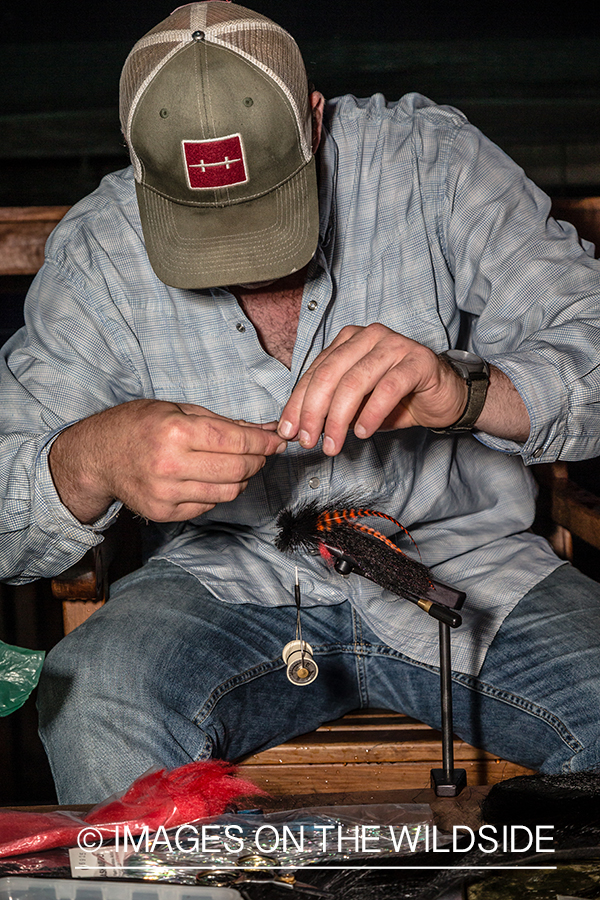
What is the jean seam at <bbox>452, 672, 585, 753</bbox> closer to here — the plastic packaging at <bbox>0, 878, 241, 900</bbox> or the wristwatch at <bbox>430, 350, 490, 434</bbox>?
the wristwatch at <bbox>430, 350, 490, 434</bbox>

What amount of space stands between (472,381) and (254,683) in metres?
0.56

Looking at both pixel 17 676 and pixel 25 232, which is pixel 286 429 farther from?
pixel 25 232

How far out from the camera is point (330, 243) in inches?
55.6

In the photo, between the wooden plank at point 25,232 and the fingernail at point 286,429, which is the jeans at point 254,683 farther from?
the wooden plank at point 25,232

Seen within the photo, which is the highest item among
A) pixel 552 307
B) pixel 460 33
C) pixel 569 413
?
pixel 460 33

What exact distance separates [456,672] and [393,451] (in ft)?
1.24

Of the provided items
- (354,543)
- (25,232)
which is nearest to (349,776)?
(354,543)

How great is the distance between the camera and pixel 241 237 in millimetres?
1180

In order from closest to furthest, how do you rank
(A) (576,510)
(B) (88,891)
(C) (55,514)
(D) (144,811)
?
(B) (88,891), (D) (144,811), (C) (55,514), (A) (576,510)

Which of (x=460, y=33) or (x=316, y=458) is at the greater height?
(x=460, y=33)

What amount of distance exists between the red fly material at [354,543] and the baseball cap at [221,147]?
0.36 m

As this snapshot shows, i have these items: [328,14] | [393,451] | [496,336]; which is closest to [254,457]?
[393,451]

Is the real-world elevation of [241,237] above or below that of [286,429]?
above

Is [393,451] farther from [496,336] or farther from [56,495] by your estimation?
[56,495]
